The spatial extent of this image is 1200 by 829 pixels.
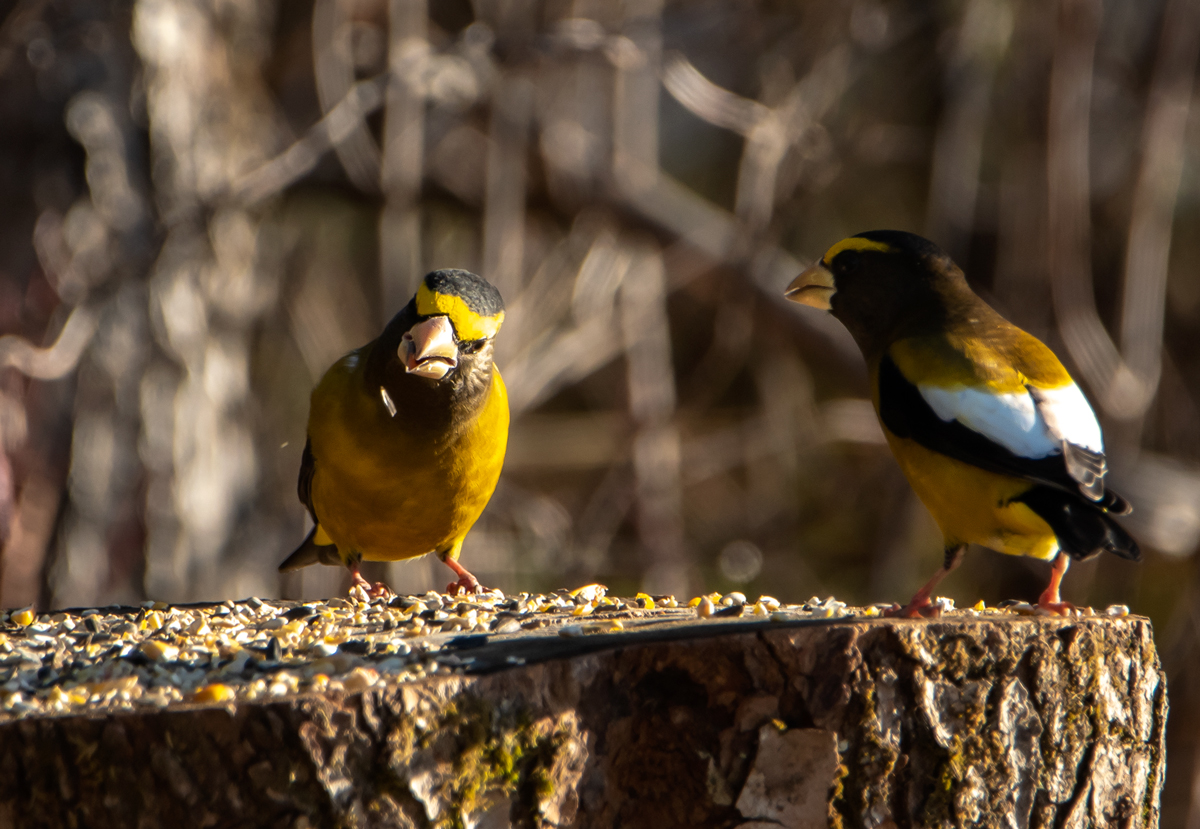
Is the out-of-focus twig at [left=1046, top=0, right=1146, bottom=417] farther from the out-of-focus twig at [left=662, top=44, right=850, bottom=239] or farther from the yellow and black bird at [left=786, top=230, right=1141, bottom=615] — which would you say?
the yellow and black bird at [left=786, top=230, right=1141, bottom=615]

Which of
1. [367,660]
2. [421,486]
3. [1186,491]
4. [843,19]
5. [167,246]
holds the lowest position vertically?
[367,660]

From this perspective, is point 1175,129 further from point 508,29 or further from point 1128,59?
point 508,29

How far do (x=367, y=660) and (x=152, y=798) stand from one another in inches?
19.4

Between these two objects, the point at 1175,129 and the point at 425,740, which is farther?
the point at 1175,129

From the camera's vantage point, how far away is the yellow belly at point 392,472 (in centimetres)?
364

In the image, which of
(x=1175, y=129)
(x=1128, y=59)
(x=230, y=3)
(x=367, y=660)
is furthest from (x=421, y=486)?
(x=1128, y=59)

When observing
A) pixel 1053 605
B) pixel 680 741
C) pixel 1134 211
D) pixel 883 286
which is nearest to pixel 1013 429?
pixel 1053 605

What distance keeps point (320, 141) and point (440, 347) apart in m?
3.48

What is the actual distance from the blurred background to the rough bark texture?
13.0 ft

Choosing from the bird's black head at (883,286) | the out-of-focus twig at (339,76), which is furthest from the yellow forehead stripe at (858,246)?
the out-of-focus twig at (339,76)

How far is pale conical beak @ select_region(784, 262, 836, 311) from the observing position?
3.85 meters

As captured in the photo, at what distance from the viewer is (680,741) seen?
2.46 m

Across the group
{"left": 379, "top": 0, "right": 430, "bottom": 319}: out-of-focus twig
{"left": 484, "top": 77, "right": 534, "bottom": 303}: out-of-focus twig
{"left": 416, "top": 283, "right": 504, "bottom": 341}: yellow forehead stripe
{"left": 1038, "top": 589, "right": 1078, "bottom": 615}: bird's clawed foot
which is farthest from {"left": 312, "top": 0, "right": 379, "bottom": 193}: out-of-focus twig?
{"left": 1038, "top": 589, "right": 1078, "bottom": 615}: bird's clawed foot

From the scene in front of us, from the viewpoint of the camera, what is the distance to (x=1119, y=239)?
798cm
